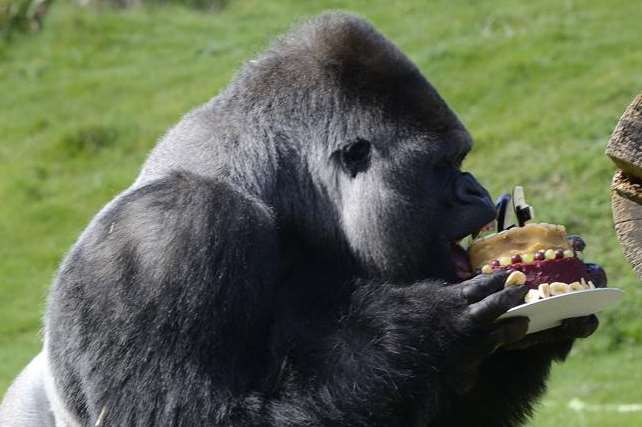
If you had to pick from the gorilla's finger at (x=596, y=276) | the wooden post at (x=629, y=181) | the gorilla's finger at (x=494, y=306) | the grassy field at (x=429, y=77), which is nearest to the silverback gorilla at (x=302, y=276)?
the gorilla's finger at (x=494, y=306)

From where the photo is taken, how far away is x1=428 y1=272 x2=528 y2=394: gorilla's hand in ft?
12.0

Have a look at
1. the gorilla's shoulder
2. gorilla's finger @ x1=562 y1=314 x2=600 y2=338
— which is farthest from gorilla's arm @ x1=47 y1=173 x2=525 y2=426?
the gorilla's shoulder

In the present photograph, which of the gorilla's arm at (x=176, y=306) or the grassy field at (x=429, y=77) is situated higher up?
the gorilla's arm at (x=176, y=306)

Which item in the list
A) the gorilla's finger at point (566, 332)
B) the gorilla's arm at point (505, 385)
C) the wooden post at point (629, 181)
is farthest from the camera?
the gorilla's arm at point (505, 385)

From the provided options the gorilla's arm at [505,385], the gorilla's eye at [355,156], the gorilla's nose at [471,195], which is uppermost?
the gorilla's eye at [355,156]

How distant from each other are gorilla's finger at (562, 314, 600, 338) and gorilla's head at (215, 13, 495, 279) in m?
0.40

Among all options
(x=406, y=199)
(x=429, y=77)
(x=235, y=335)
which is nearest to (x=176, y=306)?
(x=235, y=335)

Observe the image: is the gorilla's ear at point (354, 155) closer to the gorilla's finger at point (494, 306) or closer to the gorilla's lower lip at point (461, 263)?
the gorilla's lower lip at point (461, 263)

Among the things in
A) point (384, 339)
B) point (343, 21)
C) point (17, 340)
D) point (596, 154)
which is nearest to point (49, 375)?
point (384, 339)

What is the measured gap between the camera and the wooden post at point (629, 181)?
3850 millimetres

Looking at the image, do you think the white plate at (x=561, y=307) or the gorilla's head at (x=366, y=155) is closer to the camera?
the white plate at (x=561, y=307)

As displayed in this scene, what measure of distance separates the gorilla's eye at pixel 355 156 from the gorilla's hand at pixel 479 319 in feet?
1.90

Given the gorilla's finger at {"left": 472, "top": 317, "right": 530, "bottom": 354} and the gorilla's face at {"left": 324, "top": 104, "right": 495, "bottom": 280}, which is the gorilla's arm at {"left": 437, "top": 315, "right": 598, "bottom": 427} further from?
the gorilla's finger at {"left": 472, "top": 317, "right": 530, "bottom": 354}

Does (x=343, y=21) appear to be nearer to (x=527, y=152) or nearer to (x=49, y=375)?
(x=49, y=375)
